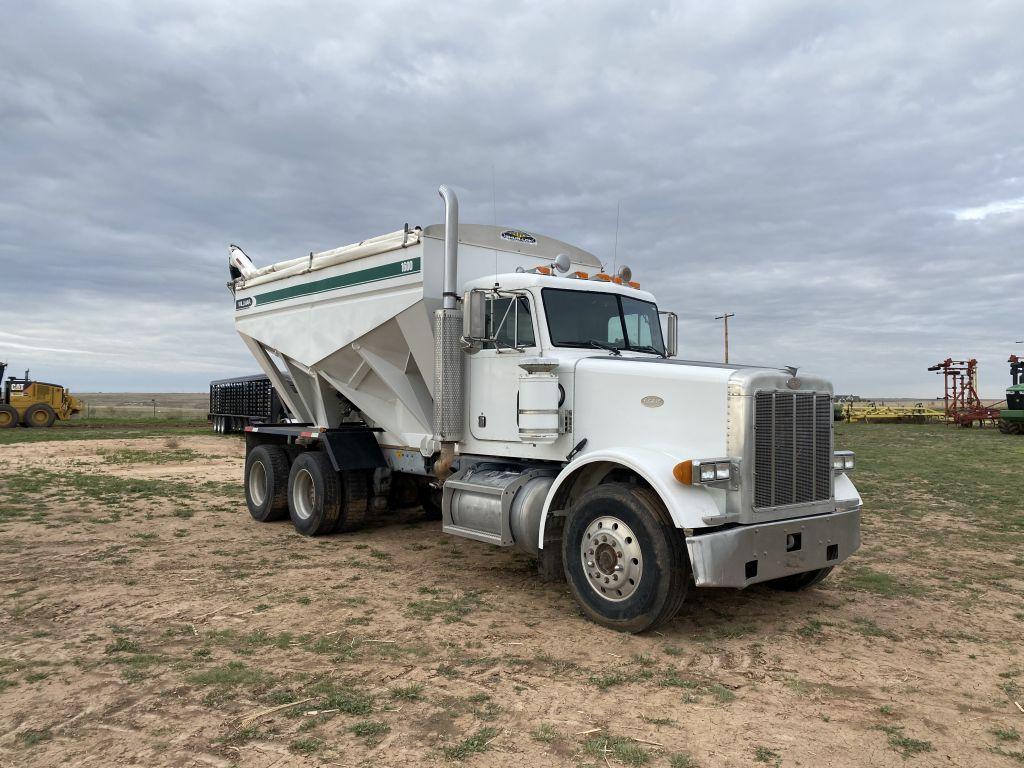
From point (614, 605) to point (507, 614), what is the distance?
3.17 ft

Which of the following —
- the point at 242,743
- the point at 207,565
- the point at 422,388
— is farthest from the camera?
the point at 422,388

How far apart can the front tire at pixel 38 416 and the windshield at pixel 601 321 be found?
3560 cm

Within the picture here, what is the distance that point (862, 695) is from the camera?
4293 millimetres

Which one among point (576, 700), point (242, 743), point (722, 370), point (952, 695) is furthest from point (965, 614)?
point (242, 743)

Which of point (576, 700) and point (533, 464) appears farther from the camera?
point (533, 464)

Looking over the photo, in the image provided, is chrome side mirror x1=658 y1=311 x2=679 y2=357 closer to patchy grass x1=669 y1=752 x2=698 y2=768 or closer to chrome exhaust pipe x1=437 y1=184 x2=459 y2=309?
chrome exhaust pipe x1=437 y1=184 x2=459 y2=309

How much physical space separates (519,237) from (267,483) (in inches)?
200

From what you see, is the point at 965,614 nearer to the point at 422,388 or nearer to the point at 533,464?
the point at 533,464

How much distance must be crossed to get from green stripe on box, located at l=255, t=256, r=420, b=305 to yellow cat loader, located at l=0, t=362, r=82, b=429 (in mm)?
30207

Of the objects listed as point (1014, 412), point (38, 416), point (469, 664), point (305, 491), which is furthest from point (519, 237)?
point (38, 416)

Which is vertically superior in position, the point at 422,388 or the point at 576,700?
the point at 422,388

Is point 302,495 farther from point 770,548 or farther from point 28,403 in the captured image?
point 28,403

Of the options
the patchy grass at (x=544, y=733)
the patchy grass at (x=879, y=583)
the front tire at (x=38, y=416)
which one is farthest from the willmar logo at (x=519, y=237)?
the front tire at (x=38, y=416)

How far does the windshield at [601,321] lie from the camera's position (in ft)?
22.3
